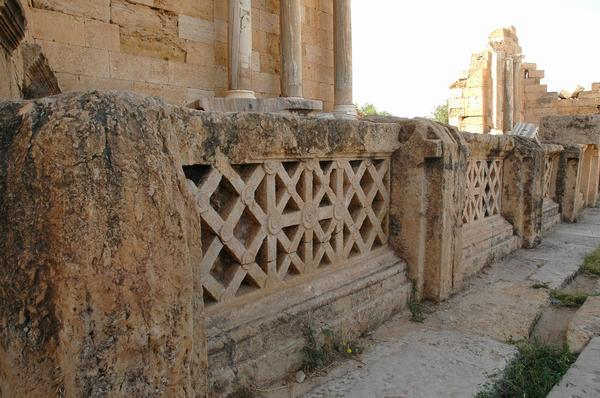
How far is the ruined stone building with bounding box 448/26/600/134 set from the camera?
18.5 meters

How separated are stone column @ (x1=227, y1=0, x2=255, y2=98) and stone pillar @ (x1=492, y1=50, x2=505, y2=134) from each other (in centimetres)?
1393

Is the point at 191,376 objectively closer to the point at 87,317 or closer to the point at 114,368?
the point at 114,368

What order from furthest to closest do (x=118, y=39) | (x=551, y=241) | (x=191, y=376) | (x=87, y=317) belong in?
(x=118, y=39)
(x=551, y=241)
(x=191, y=376)
(x=87, y=317)

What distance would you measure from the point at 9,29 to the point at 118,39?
460cm

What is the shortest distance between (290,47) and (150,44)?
8.72 feet

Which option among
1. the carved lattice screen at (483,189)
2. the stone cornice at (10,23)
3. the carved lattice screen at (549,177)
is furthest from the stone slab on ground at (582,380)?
the carved lattice screen at (549,177)

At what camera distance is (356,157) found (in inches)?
113

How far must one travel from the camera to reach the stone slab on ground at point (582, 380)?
1.92m

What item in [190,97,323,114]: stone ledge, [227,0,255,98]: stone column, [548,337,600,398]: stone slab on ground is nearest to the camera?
[548,337,600,398]: stone slab on ground

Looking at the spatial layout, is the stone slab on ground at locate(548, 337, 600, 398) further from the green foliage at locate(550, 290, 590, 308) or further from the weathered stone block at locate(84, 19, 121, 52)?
the weathered stone block at locate(84, 19, 121, 52)

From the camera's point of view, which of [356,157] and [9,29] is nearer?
[9,29]

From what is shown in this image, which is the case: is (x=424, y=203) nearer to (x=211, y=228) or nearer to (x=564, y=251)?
(x=211, y=228)

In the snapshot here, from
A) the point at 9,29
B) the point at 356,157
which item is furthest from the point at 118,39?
the point at 356,157

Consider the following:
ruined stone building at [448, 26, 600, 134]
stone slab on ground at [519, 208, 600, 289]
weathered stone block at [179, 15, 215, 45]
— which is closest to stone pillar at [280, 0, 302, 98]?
weathered stone block at [179, 15, 215, 45]
